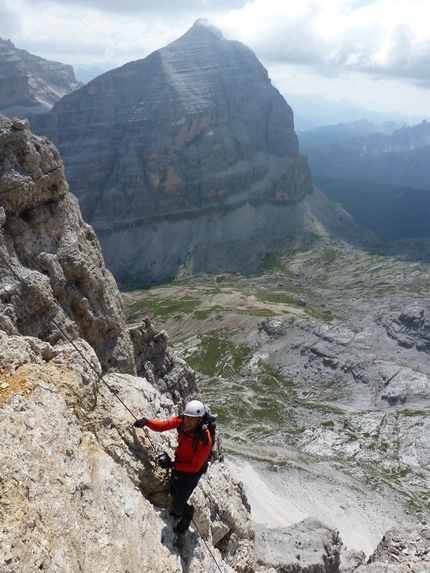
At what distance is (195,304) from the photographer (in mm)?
158250

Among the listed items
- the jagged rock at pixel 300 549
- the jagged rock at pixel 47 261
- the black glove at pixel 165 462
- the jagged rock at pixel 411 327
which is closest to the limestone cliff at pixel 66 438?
the jagged rock at pixel 47 261

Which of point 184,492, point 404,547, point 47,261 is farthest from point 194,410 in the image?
point 404,547

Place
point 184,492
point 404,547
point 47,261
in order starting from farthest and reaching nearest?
1. point 47,261
2. point 404,547
3. point 184,492

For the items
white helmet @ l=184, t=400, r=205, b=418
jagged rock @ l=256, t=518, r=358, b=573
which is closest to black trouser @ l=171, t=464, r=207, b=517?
white helmet @ l=184, t=400, r=205, b=418

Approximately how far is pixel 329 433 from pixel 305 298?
9711 centimetres

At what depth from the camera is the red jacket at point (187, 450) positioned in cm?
1339

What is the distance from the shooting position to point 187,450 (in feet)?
44.8

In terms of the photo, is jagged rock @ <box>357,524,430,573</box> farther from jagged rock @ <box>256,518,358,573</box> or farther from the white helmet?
the white helmet

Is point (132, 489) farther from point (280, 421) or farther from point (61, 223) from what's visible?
point (280, 421)

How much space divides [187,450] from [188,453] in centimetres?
9

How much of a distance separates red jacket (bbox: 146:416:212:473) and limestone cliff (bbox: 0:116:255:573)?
1195 millimetres

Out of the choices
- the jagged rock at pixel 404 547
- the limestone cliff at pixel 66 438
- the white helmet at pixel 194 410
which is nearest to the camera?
the limestone cliff at pixel 66 438

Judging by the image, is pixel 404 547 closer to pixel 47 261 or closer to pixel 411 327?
pixel 47 261

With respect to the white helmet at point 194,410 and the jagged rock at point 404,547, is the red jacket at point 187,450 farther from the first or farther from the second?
the jagged rock at point 404,547
